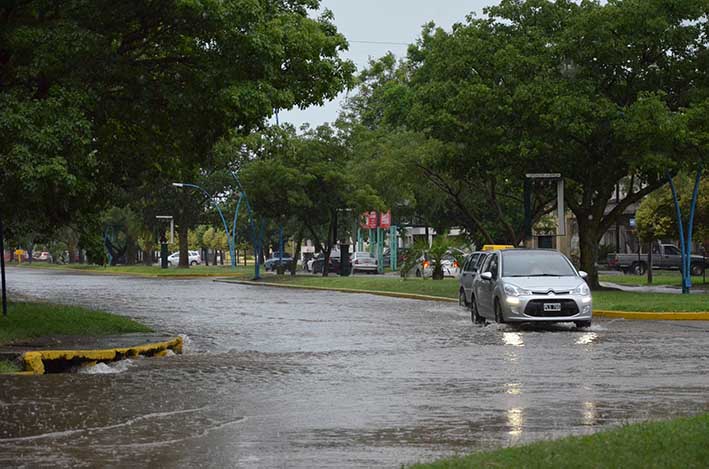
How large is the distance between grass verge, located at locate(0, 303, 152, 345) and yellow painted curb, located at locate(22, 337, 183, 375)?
80.0 inches

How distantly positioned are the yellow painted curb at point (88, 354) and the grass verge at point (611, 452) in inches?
353

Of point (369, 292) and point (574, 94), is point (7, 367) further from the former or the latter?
point (369, 292)

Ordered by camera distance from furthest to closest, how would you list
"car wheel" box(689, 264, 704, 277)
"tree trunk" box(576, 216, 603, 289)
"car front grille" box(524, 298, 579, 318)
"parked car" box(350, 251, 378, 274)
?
"parked car" box(350, 251, 378, 274) → "car wheel" box(689, 264, 704, 277) → "tree trunk" box(576, 216, 603, 289) → "car front grille" box(524, 298, 579, 318)

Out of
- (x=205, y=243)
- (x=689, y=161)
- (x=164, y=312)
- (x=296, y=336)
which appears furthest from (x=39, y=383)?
(x=205, y=243)

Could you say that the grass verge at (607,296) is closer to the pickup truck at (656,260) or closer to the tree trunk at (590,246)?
the tree trunk at (590,246)

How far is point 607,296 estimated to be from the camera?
3238cm

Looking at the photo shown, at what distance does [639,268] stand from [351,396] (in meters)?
49.4

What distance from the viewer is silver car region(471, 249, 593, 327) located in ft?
70.4

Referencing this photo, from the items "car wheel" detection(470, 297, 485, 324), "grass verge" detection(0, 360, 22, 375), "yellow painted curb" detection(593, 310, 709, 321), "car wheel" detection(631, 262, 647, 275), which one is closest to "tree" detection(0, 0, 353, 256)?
"grass verge" detection(0, 360, 22, 375)

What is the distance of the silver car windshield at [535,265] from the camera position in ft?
74.4

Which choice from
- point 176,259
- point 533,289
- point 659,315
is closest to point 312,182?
point 659,315

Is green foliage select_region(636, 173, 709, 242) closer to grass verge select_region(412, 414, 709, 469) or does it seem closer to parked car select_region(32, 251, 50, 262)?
grass verge select_region(412, 414, 709, 469)

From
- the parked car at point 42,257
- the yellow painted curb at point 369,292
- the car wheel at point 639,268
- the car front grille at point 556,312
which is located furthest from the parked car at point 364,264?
the parked car at point 42,257

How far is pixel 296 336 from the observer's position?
21.4 meters
